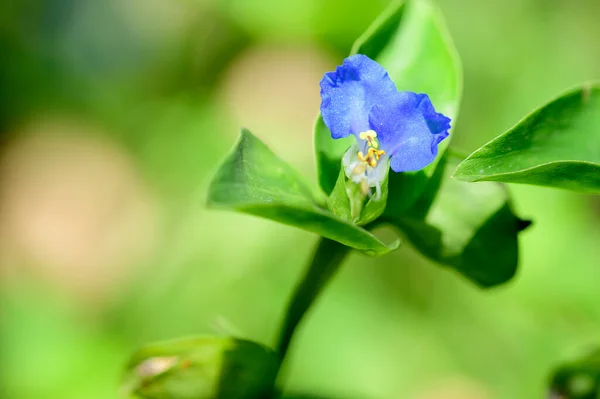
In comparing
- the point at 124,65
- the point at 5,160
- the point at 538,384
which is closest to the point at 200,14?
the point at 124,65

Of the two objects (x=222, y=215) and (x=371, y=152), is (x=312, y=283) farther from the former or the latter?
(x=222, y=215)

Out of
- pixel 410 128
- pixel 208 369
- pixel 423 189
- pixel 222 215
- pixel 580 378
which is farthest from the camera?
pixel 222 215

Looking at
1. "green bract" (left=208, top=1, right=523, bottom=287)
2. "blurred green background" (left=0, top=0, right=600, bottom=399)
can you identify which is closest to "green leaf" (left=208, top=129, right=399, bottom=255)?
"green bract" (left=208, top=1, right=523, bottom=287)

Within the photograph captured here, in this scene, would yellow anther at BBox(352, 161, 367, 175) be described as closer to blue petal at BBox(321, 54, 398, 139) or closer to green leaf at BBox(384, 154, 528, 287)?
blue petal at BBox(321, 54, 398, 139)

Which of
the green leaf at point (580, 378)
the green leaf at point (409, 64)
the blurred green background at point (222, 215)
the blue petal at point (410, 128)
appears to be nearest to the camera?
the blue petal at point (410, 128)

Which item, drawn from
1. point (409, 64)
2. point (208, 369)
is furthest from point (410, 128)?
point (208, 369)

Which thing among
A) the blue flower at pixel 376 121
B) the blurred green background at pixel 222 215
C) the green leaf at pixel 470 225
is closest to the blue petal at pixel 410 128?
the blue flower at pixel 376 121

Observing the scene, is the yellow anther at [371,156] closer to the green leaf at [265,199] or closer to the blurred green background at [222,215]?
the green leaf at [265,199]
